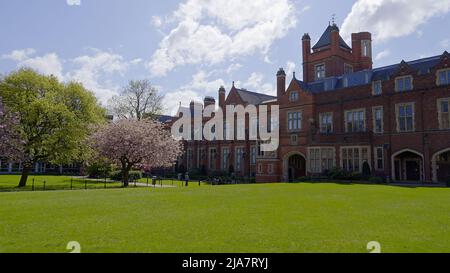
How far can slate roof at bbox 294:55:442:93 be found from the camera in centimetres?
3112

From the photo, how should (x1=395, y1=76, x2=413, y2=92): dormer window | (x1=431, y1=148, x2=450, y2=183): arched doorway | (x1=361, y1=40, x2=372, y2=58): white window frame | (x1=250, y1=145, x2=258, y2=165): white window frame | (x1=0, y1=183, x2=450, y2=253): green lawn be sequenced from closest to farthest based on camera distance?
(x1=0, y1=183, x2=450, y2=253): green lawn
(x1=431, y1=148, x2=450, y2=183): arched doorway
(x1=395, y1=76, x2=413, y2=92): dormer window
(x1=361, y1=40, x2=372, y2=58): white window frame
(x1=250, y1=145, x2=258, y2=165): white window frame

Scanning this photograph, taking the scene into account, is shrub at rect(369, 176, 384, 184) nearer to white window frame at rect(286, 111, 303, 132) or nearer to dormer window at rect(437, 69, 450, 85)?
dormer window at rect(437, 69, 450, 85)

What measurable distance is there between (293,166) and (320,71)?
470 inches

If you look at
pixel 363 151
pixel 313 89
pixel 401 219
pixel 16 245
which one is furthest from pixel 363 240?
pixel 313 89

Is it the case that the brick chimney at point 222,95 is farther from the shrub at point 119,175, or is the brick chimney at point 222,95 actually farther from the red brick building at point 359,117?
the shrub at point 119,175

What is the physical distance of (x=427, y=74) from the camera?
2945 centimetres

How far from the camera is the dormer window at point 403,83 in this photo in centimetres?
3039

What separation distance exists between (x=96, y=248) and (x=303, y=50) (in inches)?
1628

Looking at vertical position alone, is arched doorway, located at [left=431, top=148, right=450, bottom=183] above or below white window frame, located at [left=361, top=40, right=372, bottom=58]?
below

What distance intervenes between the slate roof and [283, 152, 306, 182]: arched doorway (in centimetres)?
730

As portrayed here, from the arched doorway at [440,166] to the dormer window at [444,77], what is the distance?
5373mm

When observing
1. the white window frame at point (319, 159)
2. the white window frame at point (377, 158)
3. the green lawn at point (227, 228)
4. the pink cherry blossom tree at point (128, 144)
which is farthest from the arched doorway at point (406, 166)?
the pink cherry blossom tree at point (128, 144)

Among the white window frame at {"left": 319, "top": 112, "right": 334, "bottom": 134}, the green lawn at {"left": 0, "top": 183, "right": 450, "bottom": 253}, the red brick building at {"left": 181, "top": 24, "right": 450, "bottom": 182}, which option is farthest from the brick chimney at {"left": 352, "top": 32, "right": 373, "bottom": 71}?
the green lawn at {"left": 0, "top": 183, "right": 450, "bottom": 253}

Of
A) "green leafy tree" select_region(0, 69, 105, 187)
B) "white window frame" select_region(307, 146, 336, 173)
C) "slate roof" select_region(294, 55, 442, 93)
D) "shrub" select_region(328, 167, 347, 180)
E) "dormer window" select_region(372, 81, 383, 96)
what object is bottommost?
"shrub" select_region(328, 167, 347, 180)
